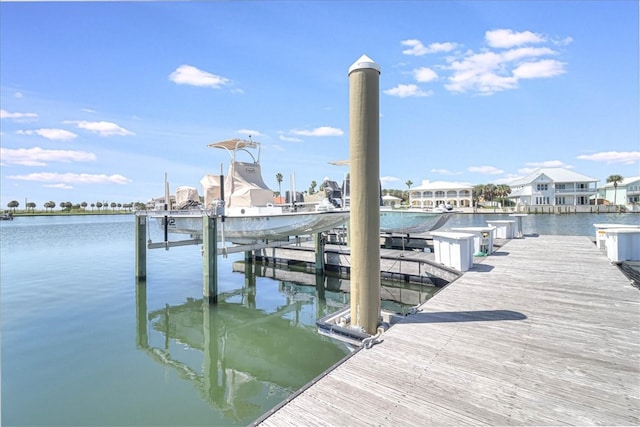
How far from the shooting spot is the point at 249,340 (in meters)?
8.19

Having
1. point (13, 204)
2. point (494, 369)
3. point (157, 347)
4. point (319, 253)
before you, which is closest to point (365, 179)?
point (494, 369)

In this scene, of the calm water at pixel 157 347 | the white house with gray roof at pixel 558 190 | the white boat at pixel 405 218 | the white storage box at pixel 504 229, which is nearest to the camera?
the calm water at pixel 157 347

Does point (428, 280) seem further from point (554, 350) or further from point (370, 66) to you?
point (370, 66)

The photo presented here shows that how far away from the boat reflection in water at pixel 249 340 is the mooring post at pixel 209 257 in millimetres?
462

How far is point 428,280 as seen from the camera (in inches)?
468

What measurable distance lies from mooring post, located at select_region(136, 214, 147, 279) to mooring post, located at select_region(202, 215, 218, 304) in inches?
148

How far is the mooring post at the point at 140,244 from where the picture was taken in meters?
12.6

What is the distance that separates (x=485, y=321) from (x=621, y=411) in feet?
7.29

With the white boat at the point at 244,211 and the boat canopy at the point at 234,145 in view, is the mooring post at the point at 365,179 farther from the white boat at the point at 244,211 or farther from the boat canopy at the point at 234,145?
the boat canopy at the point at 234,145

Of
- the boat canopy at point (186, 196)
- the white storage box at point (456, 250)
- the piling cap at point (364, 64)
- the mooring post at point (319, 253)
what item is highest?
the piling cap at point (364, 64)

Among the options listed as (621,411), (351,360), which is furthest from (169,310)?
(621,411)

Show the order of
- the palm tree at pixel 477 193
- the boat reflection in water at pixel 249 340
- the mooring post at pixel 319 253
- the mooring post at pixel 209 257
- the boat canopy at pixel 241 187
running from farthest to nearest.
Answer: the palm tree at pixel 477 193, the mooring post at pixel 319 253, the boat canopy at pixel 241 187, the mooring post at pixel 209 257, the boat reflection in water at pixel 249 340

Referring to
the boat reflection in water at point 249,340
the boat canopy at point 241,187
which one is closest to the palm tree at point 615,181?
the boat reflection in water at point 249,340

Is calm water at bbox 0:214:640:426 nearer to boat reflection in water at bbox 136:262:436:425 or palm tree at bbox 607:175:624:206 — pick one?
boat reflection in water at bbox 136:262:436:425
